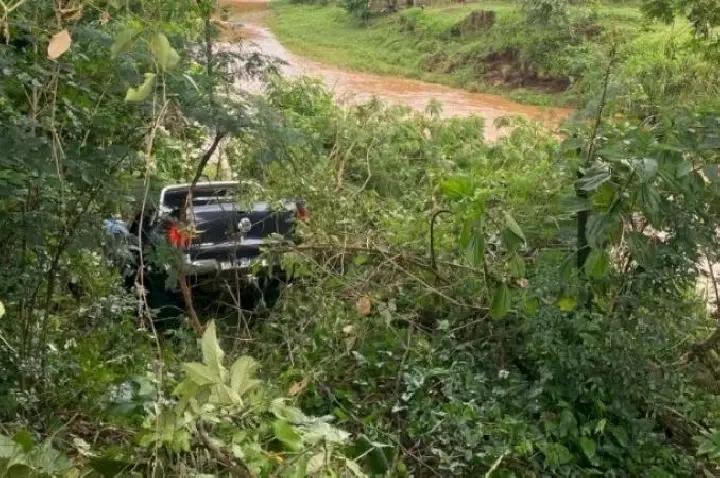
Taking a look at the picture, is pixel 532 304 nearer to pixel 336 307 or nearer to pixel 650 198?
pixel 650 198

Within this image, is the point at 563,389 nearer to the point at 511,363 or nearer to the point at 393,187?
the point at 511,363

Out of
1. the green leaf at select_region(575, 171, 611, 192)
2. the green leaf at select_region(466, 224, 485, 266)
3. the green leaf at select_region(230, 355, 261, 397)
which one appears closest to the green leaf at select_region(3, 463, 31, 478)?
the green leaf at select_region(230, 355, 261, 397)

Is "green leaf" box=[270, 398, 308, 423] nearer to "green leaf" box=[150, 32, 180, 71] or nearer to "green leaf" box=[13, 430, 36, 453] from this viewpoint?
"green leaf" box=[13, 430, 36, 453]

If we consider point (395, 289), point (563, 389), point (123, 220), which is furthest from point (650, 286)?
point (123, 220)

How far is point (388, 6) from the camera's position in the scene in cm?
2892

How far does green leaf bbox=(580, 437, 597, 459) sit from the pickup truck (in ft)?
6.06

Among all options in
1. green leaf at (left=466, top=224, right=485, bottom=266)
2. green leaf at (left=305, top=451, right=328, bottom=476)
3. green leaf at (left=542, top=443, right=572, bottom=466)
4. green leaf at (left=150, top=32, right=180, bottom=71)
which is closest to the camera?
green leaf at (left=150, top=32, right=180, bottom=71)

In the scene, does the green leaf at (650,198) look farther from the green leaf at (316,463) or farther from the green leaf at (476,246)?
the green leaf at (316,463)

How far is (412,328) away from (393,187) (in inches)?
135

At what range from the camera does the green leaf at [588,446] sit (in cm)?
353

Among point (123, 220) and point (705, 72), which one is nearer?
point (123, 220)

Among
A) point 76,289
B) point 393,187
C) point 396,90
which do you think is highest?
point 76,289

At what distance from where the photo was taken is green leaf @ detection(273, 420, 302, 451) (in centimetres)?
212

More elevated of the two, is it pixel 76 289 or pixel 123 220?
pixel 123 220
